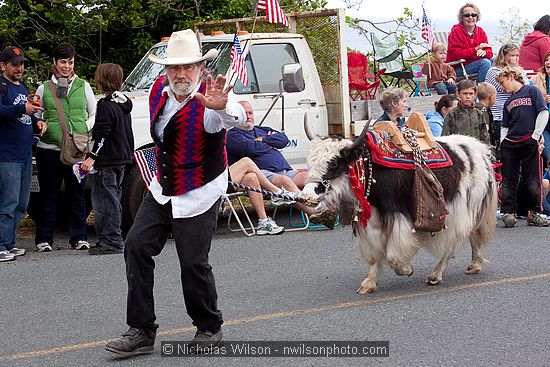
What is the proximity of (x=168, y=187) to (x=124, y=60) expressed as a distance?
980 centimetres

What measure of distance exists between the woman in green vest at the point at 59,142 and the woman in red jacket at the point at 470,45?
21.2ft

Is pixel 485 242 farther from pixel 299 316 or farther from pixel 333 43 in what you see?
pixel 333 43

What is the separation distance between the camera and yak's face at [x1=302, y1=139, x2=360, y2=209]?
758 cm

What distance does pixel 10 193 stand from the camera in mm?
9953

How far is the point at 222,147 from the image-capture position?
20.1ft

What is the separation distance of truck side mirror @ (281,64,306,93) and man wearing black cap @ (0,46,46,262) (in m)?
2.79

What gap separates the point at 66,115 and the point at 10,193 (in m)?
1.01

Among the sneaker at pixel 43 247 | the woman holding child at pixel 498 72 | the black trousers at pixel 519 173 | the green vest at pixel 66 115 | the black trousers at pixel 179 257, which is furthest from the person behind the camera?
the woman holding child at pixel 498 72

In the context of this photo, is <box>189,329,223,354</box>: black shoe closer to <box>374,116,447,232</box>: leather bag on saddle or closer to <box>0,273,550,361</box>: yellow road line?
<box>0,273,550,361</box>: yellow road line

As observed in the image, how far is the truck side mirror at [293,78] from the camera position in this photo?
A: 37.1 feet

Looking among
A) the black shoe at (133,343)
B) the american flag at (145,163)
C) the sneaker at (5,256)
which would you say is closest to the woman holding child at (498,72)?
the american flag at (145,163)

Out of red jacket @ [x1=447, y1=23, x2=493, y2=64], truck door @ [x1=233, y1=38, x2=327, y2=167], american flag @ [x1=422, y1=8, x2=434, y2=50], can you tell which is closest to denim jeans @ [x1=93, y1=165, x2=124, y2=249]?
truck door @ [x1=233, y1=38, x2=327, y2=167]
